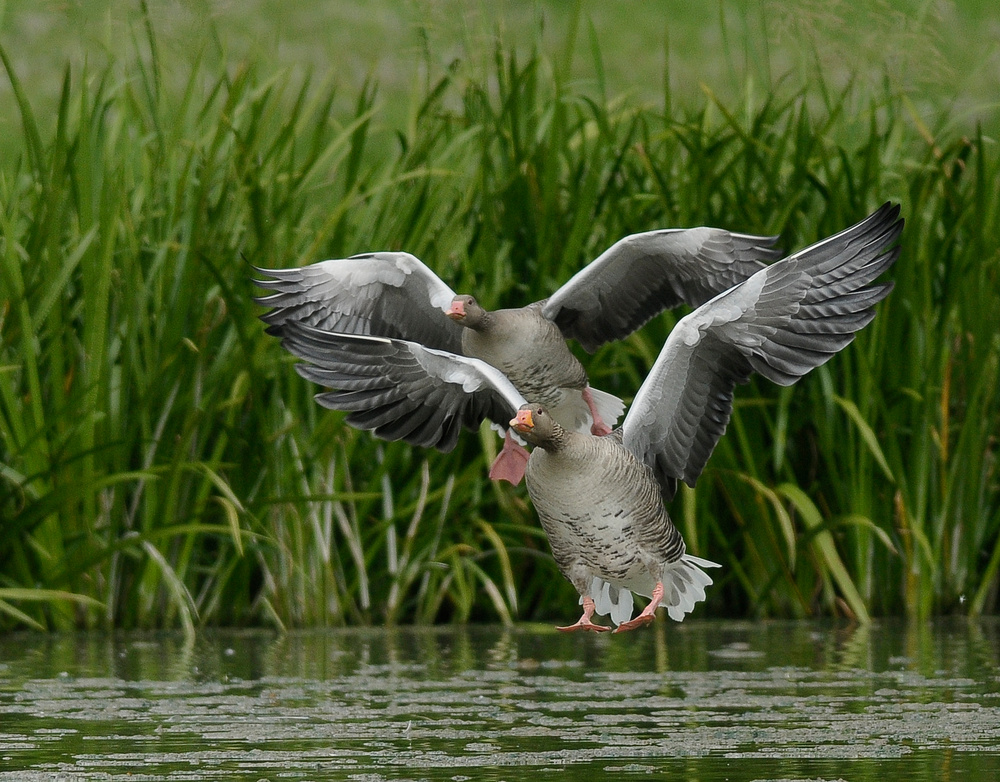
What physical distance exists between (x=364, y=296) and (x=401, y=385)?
851 mm

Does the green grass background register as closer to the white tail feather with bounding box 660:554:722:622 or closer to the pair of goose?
the pair of goose

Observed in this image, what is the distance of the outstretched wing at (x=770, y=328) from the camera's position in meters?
6.84

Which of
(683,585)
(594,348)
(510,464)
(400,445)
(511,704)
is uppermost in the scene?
(594,348)

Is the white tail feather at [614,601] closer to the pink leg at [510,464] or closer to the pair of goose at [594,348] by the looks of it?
the pair of goose at [594,348]

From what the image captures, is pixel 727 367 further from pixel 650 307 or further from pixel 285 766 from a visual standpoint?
pixel 285 766

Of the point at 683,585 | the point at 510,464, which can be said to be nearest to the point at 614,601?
the point at 683,585

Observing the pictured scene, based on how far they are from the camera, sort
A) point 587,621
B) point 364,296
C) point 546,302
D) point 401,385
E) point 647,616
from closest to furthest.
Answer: point 647,616
point 587,621
point 401,385
point 546,302
point 364,296

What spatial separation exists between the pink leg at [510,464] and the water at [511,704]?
2.85ft

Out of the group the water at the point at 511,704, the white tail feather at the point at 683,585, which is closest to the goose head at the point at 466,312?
the white tail feather at the point at 683,585

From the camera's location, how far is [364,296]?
812 centimetres

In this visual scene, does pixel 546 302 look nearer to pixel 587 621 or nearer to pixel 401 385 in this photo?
pixel 401 385

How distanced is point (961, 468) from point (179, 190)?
172 inches

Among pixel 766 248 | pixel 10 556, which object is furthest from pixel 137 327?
pixel 766 248

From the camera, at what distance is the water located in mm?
5652
